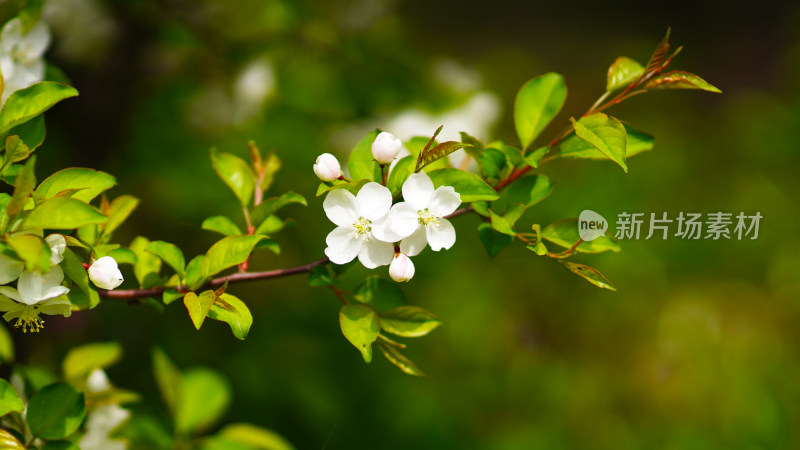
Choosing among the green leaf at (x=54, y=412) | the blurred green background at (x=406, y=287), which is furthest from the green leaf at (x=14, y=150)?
the blurred green background at (x=406, y=287)

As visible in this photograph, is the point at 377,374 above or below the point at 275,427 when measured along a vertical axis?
above

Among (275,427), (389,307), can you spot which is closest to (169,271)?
(275,427)

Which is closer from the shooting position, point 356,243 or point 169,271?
point 356,243

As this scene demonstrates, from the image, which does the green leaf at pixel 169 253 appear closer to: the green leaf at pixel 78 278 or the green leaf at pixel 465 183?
the green leaf at pixel 78 278

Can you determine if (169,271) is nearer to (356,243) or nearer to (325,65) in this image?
(325,65)

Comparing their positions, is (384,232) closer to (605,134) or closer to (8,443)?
(605,134)

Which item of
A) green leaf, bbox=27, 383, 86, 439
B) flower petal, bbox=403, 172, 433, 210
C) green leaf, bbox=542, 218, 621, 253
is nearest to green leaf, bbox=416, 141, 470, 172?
flower petal, bbox=403, 172, 433, 210

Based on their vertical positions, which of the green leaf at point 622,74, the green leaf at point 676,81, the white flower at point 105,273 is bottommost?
the white flower at point 105,273
